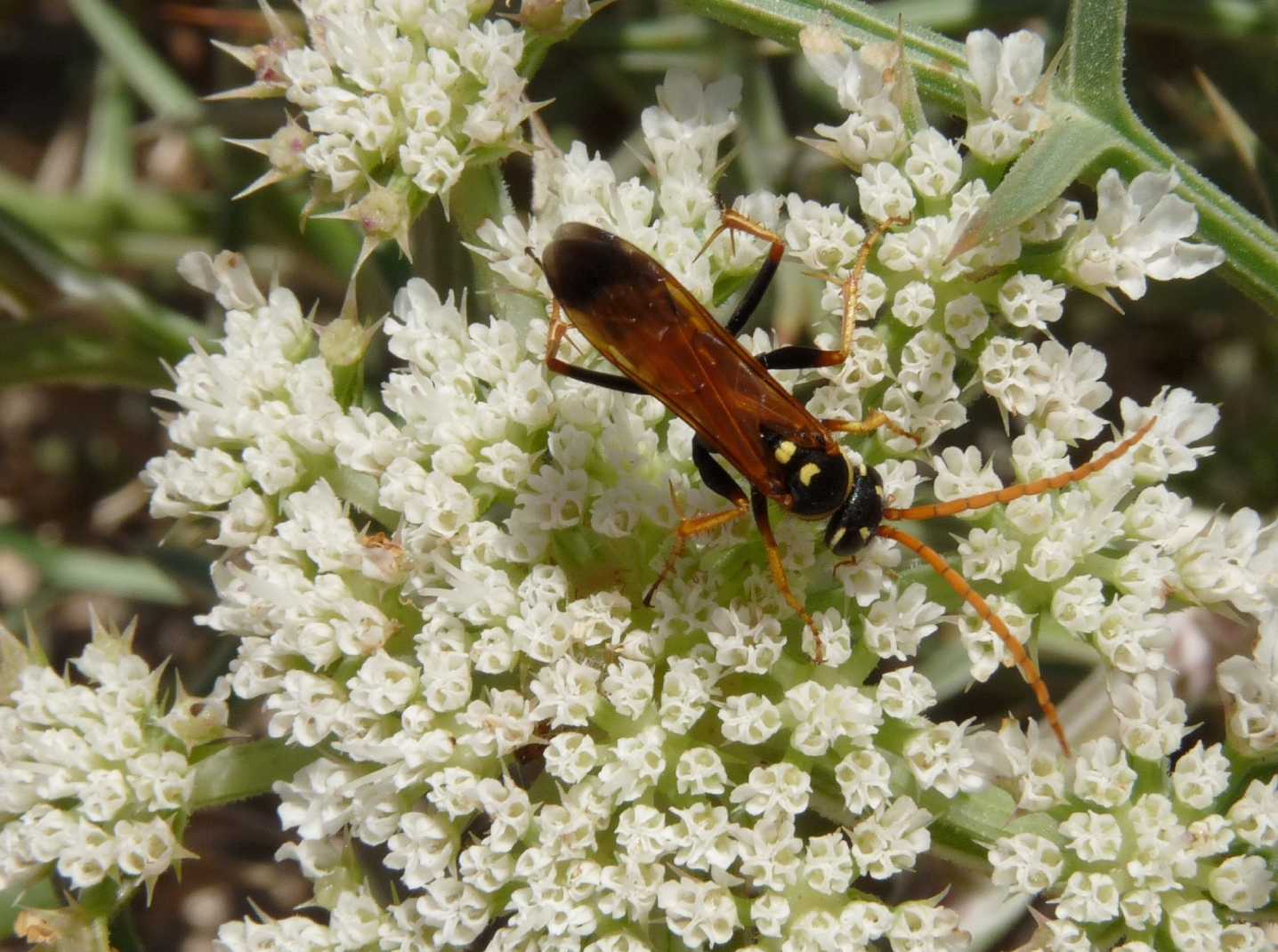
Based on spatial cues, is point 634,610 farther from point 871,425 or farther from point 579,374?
point 871,425

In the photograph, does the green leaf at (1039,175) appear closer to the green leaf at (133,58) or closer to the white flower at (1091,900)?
the white flower at (1091,900)

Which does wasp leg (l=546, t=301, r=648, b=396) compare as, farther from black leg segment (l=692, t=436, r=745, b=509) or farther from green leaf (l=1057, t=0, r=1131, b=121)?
green leaf (l=1057, t=0, r=1131, b=121)

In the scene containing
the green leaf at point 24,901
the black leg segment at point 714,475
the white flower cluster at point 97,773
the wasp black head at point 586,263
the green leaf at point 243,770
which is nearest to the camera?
the wasp black head at point 586,263

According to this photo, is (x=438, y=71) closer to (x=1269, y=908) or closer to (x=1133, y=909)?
(x=1133, y=909)

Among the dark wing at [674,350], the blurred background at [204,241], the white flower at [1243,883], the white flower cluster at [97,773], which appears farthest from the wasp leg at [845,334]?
the white flower cluster at [97,773]

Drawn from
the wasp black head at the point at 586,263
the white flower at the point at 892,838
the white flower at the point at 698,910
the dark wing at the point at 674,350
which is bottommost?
the white flower at the point at 698,910

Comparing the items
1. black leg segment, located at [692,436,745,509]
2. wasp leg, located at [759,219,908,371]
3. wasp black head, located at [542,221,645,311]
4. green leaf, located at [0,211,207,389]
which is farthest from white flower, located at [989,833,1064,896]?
green leaf, located at [0,211,207,389]

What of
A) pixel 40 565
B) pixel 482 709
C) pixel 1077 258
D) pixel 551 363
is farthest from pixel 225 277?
pixel 1077 258
